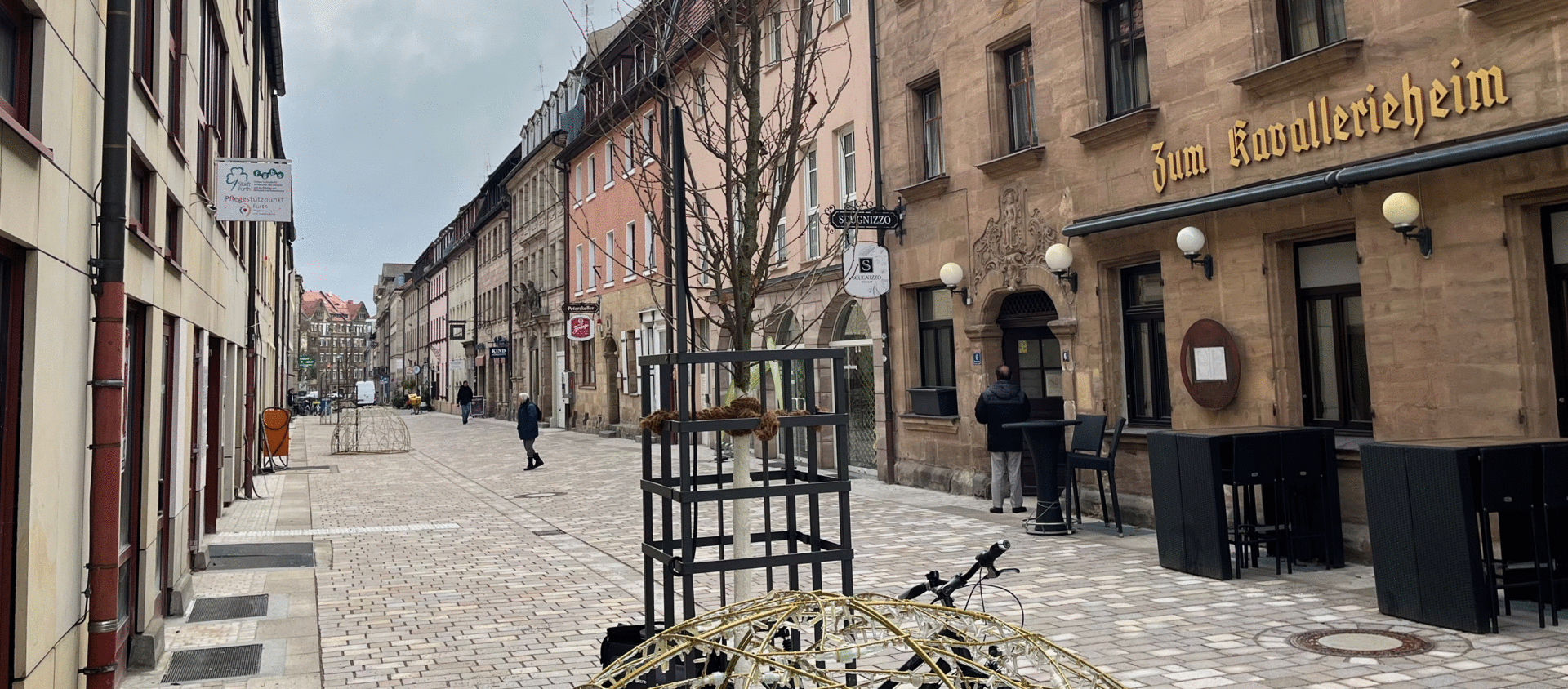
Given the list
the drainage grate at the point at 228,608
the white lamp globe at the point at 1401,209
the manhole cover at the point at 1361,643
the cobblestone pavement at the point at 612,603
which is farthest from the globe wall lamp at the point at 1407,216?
the drainage grate at the point at 228,608

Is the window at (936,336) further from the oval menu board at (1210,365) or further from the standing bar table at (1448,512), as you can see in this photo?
the standing bar table at (1448,512)

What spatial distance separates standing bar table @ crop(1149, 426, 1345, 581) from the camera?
8.45 m

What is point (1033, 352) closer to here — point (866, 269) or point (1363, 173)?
point (866, 269)

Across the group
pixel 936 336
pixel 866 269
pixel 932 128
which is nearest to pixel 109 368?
pixel 866 269

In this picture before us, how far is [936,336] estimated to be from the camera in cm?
1631

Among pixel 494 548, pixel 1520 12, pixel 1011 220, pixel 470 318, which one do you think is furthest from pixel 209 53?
pixel 470 318

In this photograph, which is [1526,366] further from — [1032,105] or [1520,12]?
[1032,105]

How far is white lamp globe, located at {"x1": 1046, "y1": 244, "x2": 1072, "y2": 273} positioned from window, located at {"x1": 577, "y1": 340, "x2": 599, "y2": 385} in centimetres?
2427

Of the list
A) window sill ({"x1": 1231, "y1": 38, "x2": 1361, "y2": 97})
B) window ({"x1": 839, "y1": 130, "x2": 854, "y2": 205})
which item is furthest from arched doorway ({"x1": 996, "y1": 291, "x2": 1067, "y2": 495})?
window ({"x1": 839, "y1": 130, "x2": 854, "y2": 205})

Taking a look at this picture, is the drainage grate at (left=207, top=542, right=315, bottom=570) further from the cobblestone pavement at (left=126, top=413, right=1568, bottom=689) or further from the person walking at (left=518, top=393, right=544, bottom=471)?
the person walking at (left=518, top=393, right=544, bottom=471)

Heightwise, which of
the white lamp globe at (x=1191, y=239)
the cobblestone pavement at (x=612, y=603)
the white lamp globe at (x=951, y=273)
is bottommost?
the cobblestone pavement at (x=612, y=603)

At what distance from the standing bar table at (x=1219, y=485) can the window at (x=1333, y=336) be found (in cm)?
125

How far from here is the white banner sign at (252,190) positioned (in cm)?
1104

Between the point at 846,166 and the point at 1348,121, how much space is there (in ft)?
33.3
